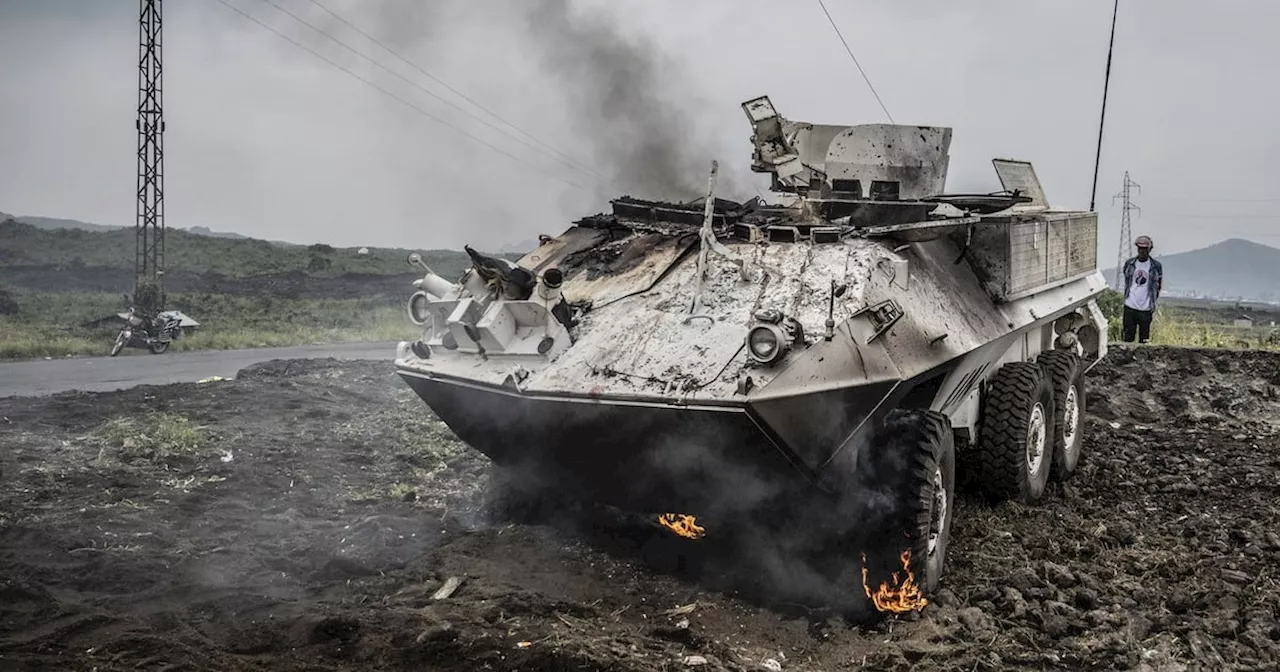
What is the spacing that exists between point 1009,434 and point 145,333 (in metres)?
15.8

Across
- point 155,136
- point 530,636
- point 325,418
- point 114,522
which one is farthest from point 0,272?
point 530,636

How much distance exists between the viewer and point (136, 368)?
1536 centimetres

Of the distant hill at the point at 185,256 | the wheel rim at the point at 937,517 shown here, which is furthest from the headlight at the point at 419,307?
the distant hill at the point at 185,256

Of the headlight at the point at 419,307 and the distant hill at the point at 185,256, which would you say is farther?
the distant hill at the point at 185,256

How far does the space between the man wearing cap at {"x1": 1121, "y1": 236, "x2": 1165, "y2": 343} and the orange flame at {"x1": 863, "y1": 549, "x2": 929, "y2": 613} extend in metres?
8.57

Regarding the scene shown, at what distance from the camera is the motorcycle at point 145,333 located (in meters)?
18.8

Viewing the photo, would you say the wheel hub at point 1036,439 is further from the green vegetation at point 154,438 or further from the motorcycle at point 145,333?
the motorcycle at point 145,333

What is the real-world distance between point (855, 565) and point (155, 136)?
1976 cm

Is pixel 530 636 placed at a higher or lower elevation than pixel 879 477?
lower

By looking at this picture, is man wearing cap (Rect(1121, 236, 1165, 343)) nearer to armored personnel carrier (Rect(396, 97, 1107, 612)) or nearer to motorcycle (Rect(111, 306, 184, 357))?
armored personnel carrier (Rect(396, 97, 1107, 612))

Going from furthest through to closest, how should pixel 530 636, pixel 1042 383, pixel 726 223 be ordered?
pixel 1042 383, pixel 726 223, pixel 530 636

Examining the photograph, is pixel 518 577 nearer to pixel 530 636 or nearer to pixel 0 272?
pixel 530 636

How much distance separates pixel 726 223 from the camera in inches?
269

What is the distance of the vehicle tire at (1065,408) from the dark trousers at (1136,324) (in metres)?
4.54
